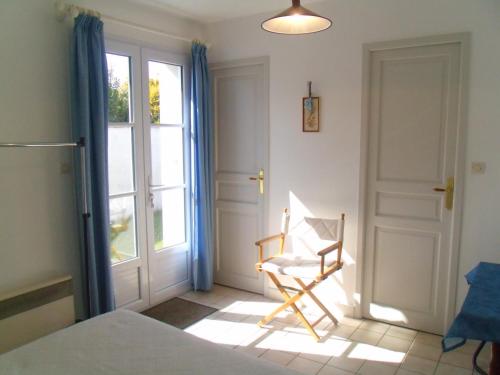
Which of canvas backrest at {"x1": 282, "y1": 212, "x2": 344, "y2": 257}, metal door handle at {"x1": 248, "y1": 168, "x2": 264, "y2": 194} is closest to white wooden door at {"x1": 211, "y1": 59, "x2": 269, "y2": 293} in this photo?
metal door handle at {"x1": 248, "y1": 168, "x2": 264, "y2": 194}

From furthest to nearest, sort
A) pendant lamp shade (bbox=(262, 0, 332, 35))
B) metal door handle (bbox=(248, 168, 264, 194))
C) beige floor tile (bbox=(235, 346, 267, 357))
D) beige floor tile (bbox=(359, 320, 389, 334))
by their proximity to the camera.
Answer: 1. metal door handle (bbox=(248, 168, 264, 194))
2. beige floor tile (bbox=(359, 320, 389, 334))
3. beige floor tile (bbox=(235, 346, 267, 357))
4. pendant lamp shade (bbox=(262, 0, 332, 35))

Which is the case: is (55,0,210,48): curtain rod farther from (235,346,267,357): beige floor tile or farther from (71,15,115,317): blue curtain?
(235,346,267,357): beige floor tile

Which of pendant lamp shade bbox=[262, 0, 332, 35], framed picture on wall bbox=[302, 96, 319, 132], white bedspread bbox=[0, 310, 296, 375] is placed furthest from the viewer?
framed picture on wall bbox=[302, 96, 319, 132]

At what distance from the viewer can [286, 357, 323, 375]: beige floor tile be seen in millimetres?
2868

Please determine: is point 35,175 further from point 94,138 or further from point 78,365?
point 78,365

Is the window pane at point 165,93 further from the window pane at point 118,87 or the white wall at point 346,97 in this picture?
the white wall at point 346,97

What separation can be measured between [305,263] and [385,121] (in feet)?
4.28

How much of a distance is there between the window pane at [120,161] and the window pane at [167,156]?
10.4 inches

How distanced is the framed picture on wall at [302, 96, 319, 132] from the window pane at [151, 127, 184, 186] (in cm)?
119

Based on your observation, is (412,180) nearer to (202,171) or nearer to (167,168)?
(202,171)

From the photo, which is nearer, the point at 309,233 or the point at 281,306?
the point at 281,306

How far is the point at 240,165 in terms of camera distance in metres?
4.20

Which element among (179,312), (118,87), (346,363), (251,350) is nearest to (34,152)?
(118,87)

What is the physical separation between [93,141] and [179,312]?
1676 millimetres
